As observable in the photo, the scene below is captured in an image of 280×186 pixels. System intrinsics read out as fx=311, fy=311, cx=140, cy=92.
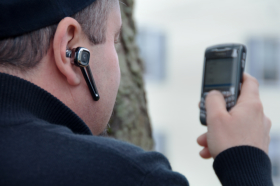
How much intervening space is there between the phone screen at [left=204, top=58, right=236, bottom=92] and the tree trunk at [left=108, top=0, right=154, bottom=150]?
56 centimetres

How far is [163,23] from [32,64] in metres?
6.44

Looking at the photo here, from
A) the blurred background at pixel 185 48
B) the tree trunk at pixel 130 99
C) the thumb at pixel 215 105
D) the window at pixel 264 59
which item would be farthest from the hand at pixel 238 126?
the window at pixel 264 59

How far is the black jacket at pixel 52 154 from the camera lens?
61 centimetres

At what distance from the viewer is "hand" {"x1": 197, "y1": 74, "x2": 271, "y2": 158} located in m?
0.98

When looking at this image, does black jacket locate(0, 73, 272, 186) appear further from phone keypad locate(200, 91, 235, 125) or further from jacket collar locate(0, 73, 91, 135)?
phone keypad locate(200, 91, 235, 125)

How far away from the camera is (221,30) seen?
694 cm

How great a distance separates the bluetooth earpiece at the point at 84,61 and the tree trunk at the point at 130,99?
34.3 inches

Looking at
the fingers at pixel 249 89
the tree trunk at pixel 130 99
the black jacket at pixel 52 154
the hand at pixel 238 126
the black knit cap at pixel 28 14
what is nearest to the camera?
the black jacket at pixel 52 154

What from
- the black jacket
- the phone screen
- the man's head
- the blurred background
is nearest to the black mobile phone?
the phone screen

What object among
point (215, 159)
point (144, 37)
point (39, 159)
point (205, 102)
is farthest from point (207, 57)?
point (144, 37)

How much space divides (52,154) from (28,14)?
340 mm

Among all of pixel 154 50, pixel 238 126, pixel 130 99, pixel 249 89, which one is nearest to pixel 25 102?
pixel 238 126

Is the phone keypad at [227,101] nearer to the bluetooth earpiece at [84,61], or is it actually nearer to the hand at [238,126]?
the hand at [238,126]

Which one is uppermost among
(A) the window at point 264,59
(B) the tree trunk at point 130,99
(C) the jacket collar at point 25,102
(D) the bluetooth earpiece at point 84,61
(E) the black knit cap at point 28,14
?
(E) the black knit cap at point 28,14
